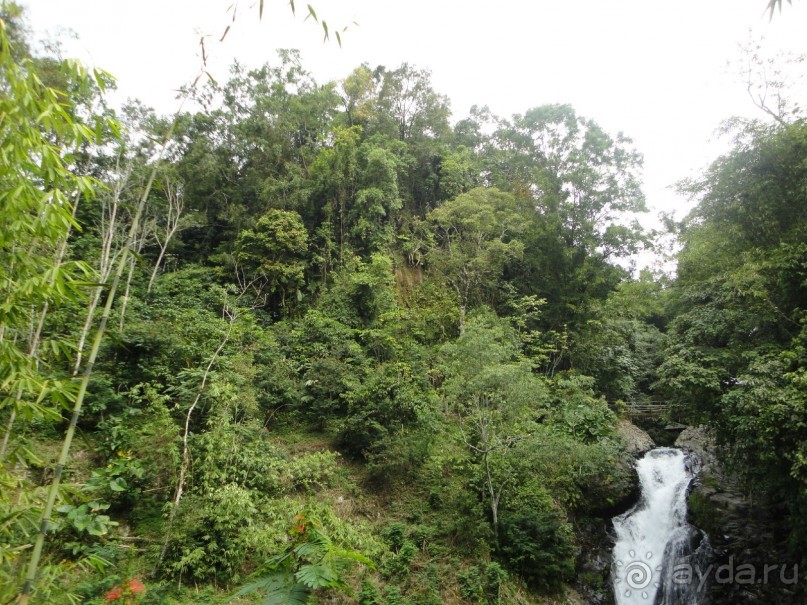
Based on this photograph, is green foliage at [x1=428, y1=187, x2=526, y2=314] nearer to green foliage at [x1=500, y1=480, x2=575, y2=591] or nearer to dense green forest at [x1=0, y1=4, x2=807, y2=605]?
dense green forest at [x1=0, y1=4, x2=807, y2=605]

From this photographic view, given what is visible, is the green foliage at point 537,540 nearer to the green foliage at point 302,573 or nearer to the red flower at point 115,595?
the red flower at point 115,595

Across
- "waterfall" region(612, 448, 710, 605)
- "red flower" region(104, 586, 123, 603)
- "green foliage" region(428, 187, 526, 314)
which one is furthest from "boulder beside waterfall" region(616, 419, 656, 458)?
"red flower" region(104, 586, 123, 603)

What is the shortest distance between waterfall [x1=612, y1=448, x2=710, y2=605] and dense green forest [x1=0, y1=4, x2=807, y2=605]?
2.69 ft

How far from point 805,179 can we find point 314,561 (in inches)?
463

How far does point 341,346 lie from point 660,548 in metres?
9.41

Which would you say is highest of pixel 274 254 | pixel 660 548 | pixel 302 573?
pixel 274 254

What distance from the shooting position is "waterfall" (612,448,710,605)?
9125mm

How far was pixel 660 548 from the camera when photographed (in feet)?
32.9

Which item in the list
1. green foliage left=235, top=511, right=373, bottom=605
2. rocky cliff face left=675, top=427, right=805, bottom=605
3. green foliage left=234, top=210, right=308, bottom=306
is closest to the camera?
green foliage left=235, top=511, right=373, bottom=605

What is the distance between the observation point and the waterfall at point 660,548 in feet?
29.9

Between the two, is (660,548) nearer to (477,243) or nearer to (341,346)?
(341,346)

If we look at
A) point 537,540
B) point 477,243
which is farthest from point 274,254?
point 537,540

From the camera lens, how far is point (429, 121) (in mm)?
19969

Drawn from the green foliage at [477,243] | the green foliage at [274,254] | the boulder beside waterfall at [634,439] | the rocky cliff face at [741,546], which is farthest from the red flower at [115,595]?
the boulder beside waterfall at [634,439]
